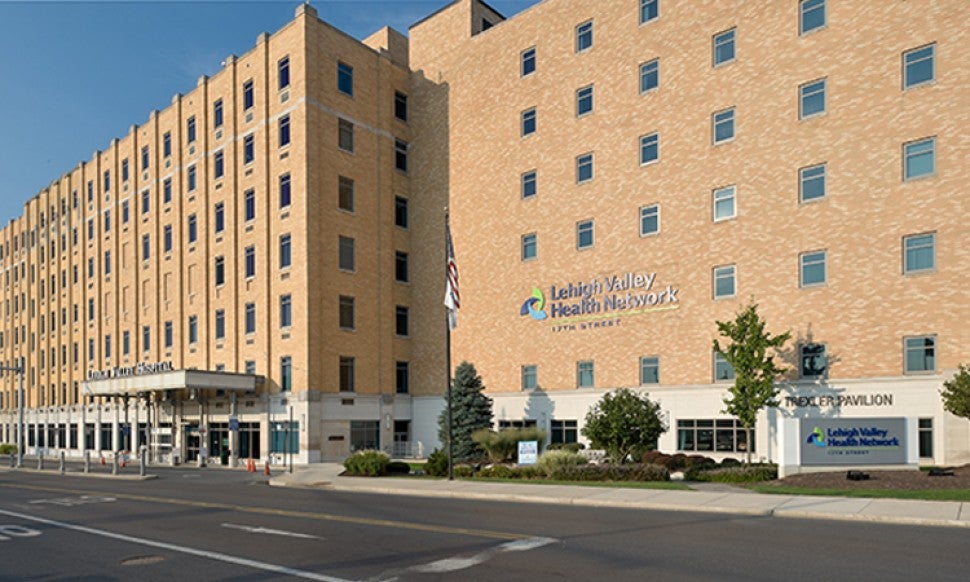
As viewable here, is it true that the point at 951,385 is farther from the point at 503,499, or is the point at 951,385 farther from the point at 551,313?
the point at 551,313

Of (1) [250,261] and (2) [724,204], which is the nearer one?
(2) [724,204]

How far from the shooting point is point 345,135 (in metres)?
51.2

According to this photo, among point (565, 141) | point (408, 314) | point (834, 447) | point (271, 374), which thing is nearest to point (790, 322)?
point (834, 447)

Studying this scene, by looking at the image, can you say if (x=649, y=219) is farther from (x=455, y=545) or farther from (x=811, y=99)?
(x=455, y=545)

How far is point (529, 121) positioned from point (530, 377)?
1585 centimetres

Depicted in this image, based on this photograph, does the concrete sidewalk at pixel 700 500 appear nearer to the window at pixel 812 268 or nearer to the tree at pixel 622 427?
the tree at pixel 622 427

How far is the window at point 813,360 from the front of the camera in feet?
114

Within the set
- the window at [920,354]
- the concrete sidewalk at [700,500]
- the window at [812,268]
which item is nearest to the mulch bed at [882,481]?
the concrete sidewalk at [700,500]

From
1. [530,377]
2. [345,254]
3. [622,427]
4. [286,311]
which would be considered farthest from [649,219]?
[286,311]

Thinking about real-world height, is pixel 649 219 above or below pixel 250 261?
above

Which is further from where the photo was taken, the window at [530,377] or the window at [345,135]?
the window at [345,135]

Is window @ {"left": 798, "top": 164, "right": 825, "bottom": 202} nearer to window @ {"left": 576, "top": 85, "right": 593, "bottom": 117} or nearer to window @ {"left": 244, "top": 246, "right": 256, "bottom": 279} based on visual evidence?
window @ {"left": 576, "top": 85, "right": 593, "bottom": 117}

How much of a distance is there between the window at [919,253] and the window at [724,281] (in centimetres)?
776

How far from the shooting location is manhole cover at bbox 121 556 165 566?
13.0 m
